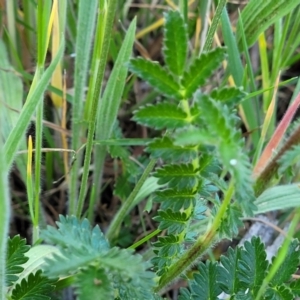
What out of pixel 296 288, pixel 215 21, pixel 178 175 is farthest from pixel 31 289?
pixel 215 21

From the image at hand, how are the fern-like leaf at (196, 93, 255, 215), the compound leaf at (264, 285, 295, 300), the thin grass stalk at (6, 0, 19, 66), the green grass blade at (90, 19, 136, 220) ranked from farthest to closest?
the thin grass stalk at (6, 0, 19, 66) < the green grass blade at (90, 19, 136, 220) < the compound leaf at (264, 285, 295, 300) < the fern-like leaf at (196, 93, 255, 215)

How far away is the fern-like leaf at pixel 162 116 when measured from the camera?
68 cm

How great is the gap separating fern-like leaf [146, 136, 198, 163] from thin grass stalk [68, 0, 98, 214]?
1.91 feet

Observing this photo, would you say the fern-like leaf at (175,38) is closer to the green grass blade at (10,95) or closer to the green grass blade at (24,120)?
the green grass blade at (24,120)

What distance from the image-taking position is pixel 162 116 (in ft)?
2.24

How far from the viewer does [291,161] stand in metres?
0.63

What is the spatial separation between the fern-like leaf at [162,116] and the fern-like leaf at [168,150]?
2 centimetres

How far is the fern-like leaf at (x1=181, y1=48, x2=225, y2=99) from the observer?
2.15 feet

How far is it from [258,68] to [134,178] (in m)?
0.60

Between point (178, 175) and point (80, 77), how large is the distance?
63 cm

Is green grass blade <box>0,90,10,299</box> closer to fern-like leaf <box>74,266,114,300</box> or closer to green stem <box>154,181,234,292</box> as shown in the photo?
fern-like leaf <box>74,266,114,300</box>

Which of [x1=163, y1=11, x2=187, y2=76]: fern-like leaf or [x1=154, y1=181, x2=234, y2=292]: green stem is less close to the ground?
[x1=163, y1=11, x2=187, y2=76]: fern-like leaf

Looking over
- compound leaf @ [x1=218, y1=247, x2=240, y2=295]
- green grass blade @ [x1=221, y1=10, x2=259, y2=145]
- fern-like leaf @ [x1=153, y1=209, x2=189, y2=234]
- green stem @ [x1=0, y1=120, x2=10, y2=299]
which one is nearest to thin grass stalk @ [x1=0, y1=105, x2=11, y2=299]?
green stem @ [x1=0, y1=120, x2=10, y2=299]

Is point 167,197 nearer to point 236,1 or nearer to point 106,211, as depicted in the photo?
point 106,211
